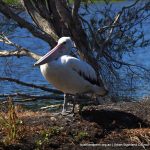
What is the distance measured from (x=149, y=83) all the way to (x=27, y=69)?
6882 mm

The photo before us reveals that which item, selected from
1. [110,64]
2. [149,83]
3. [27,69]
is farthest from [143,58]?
[110,64]

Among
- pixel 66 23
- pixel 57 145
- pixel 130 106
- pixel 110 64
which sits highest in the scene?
pixel 66 23

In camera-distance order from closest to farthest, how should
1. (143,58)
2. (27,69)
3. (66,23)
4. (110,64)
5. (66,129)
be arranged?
(66,129), (66,23), (110,64), (27,69), (143,58)

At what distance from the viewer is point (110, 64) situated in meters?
14.2

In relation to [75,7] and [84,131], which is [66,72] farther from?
[75,7]

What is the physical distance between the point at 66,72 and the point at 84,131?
1.35m

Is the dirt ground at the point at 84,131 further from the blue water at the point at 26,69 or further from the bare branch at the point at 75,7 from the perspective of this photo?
the blue water at the point at 26,69

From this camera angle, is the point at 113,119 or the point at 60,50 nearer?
the point at 113,119

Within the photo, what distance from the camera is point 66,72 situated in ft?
24.8

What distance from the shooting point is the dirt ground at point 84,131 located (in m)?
6.09

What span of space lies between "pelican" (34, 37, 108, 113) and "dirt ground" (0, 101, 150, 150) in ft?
1.78

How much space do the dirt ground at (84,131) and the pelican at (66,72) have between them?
0.54 metres

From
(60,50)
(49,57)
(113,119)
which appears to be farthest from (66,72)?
(113,119)

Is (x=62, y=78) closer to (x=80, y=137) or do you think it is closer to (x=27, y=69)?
(x=80, y=137)
